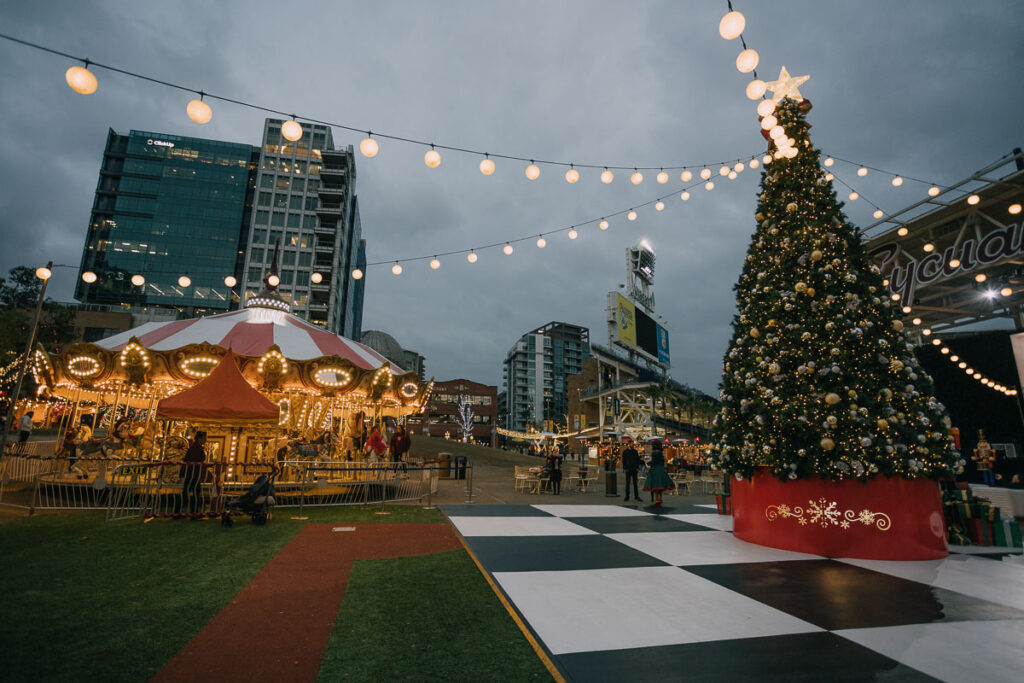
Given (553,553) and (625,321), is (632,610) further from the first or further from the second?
(625,321)

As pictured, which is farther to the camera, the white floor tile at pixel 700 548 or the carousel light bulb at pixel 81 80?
the white floor tile at pixel 700 548

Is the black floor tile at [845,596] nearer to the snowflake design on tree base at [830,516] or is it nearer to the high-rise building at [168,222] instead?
the snowflake design on tree base at [830,516]

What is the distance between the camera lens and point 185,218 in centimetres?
6456

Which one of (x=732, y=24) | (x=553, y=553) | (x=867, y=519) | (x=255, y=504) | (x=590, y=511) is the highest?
(x=732, y=24)

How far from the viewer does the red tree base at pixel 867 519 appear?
6336 mm

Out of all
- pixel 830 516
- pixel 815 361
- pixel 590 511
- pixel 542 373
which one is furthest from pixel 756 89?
pixel 542 373

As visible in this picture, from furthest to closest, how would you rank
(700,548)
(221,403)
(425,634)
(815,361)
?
(221,403) → (700,548) → (815,361) → (425,634)

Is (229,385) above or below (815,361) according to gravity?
below

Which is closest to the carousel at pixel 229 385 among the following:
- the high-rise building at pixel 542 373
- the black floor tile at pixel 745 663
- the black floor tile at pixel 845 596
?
the black floor tile at pixel 745 663

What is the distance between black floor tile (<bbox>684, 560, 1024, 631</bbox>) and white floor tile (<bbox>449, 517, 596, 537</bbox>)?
2.96 meters

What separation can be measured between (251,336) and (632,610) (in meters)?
15.0

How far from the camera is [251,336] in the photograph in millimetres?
15219

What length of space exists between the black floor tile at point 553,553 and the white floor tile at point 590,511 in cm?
305

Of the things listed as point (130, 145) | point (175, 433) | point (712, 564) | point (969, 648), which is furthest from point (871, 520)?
point (130, 145)
